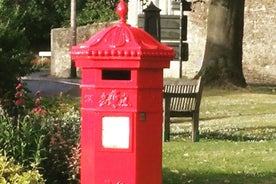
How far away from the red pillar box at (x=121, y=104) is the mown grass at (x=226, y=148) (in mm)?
3273

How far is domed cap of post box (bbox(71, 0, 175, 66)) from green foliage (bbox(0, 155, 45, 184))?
1.29 meters

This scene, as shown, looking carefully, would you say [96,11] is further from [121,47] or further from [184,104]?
[121,47]

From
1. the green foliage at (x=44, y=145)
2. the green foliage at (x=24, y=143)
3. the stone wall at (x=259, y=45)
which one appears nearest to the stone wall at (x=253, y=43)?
the stone wall at (x=259, y=45)

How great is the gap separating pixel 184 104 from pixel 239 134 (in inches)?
67.3

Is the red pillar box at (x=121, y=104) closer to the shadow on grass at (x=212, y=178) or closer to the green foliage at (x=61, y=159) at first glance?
the green foliage at (x=61, y=159)

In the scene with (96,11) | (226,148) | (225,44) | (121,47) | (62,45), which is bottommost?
(226,148)

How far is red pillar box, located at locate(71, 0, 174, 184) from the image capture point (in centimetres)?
668

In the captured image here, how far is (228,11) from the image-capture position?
28750 millimetres

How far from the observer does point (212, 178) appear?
10.6 meters

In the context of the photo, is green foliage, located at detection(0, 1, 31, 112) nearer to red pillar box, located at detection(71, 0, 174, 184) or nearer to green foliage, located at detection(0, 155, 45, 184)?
green foliage, located at detection(0, 155, 45, 184)

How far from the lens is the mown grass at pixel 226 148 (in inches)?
424

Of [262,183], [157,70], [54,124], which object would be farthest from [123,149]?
[262,183]

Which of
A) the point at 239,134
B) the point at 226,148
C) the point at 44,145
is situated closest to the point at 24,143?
the point at 44,145

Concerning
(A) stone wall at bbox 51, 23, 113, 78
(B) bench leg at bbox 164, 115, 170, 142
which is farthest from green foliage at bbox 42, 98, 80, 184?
(A) stone wall at bbox 51, 23, 113, 78
